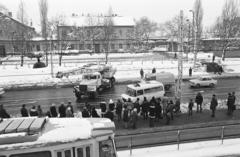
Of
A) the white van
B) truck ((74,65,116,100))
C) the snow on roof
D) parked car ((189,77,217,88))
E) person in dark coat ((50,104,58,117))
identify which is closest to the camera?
person in dark coat ((50,104,58,117))

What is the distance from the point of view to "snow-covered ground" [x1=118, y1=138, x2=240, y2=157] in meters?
11.3

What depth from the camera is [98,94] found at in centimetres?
2536

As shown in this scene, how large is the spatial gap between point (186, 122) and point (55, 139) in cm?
1204

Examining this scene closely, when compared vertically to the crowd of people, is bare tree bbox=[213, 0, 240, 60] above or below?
above

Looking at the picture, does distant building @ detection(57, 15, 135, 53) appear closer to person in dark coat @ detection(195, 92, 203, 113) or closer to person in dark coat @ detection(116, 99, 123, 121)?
person in dark coat @ detection(195, 92, 203, 113)

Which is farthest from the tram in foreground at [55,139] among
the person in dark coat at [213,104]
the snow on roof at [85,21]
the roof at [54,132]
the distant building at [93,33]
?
the snow on roof at [85,21]

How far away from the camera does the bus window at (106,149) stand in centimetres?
632

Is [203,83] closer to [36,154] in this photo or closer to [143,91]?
[143,91]

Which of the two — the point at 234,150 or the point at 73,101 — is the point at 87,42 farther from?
the point at 234,150

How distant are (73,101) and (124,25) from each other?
68.2 meters

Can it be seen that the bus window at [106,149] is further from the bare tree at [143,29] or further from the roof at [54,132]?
the bare tree at [143,29]

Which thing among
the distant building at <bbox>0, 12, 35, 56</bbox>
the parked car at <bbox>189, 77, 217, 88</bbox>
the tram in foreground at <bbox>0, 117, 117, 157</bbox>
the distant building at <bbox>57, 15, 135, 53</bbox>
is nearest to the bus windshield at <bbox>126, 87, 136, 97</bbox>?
the parked car at <bbox>189, 77, 217, 88</bbox>

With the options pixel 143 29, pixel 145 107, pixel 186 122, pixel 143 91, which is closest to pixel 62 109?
pixel 145 107

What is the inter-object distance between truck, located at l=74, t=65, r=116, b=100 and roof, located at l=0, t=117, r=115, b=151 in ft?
Result: 53.7
